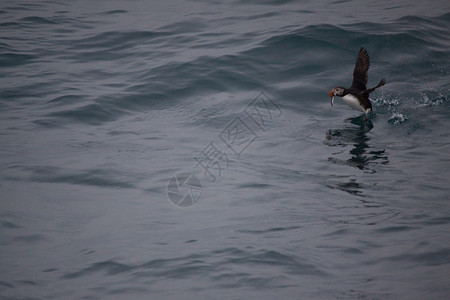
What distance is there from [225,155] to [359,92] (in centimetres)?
327

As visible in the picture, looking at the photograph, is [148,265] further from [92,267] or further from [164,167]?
[164,167]

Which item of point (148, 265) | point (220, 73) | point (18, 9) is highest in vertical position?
point (18, 9)

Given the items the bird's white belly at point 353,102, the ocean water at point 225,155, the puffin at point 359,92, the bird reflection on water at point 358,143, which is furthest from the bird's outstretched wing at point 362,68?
the bird reflection on water at point 358,143

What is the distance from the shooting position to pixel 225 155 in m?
9.72

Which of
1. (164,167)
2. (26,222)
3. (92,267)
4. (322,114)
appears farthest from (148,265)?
(322,114)

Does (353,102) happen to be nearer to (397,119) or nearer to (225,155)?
(397,119)

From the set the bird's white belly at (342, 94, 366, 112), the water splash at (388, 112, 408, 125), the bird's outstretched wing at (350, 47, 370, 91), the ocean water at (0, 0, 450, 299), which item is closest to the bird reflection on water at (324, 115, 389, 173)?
the ocean water at (0, 0, 450, 299)

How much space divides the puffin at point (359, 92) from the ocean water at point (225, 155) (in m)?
0.33

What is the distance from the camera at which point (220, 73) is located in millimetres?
13438

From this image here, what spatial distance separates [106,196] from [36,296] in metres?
2.68

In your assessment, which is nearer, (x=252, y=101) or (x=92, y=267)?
(x=92, y=267)

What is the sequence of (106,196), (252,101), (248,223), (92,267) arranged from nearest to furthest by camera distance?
(92,267) → (248,223) → (106,196) → (252,101)

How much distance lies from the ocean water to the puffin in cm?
33

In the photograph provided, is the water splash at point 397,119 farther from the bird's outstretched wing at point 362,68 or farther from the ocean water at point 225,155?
the bird's outstretched wing at point 362,68
